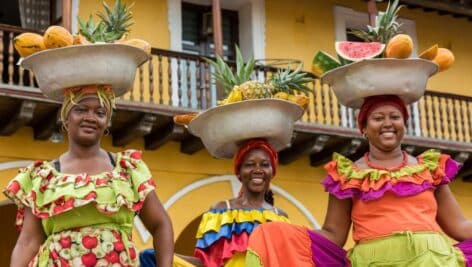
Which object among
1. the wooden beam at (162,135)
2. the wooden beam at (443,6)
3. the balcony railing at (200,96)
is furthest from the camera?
the wooden beam at (443,6)

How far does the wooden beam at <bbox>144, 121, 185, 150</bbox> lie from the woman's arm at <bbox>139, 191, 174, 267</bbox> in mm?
9422

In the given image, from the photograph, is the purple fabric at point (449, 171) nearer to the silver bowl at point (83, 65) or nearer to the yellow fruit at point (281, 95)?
the yellow fruit at point (281, 95)

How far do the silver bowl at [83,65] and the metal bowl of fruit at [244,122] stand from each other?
113 centimetres

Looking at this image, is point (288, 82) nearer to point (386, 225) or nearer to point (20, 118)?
point (386, 225)

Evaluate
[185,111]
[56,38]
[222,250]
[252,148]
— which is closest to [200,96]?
[185,111]

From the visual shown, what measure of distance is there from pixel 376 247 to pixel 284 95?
1.49 metres

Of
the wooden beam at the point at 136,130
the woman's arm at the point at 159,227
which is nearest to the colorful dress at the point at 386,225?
the woman's arm at the point at 159,227

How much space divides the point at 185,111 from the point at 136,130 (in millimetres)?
789

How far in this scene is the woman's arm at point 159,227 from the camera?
545 cm

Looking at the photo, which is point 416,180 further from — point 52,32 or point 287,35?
point 287,35

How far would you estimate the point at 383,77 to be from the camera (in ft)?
19.8

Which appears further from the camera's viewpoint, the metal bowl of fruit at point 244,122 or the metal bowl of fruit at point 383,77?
the metal bowl of fruit at point 244,122

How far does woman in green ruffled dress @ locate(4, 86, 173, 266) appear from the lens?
520 centimetres

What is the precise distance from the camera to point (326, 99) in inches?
669
